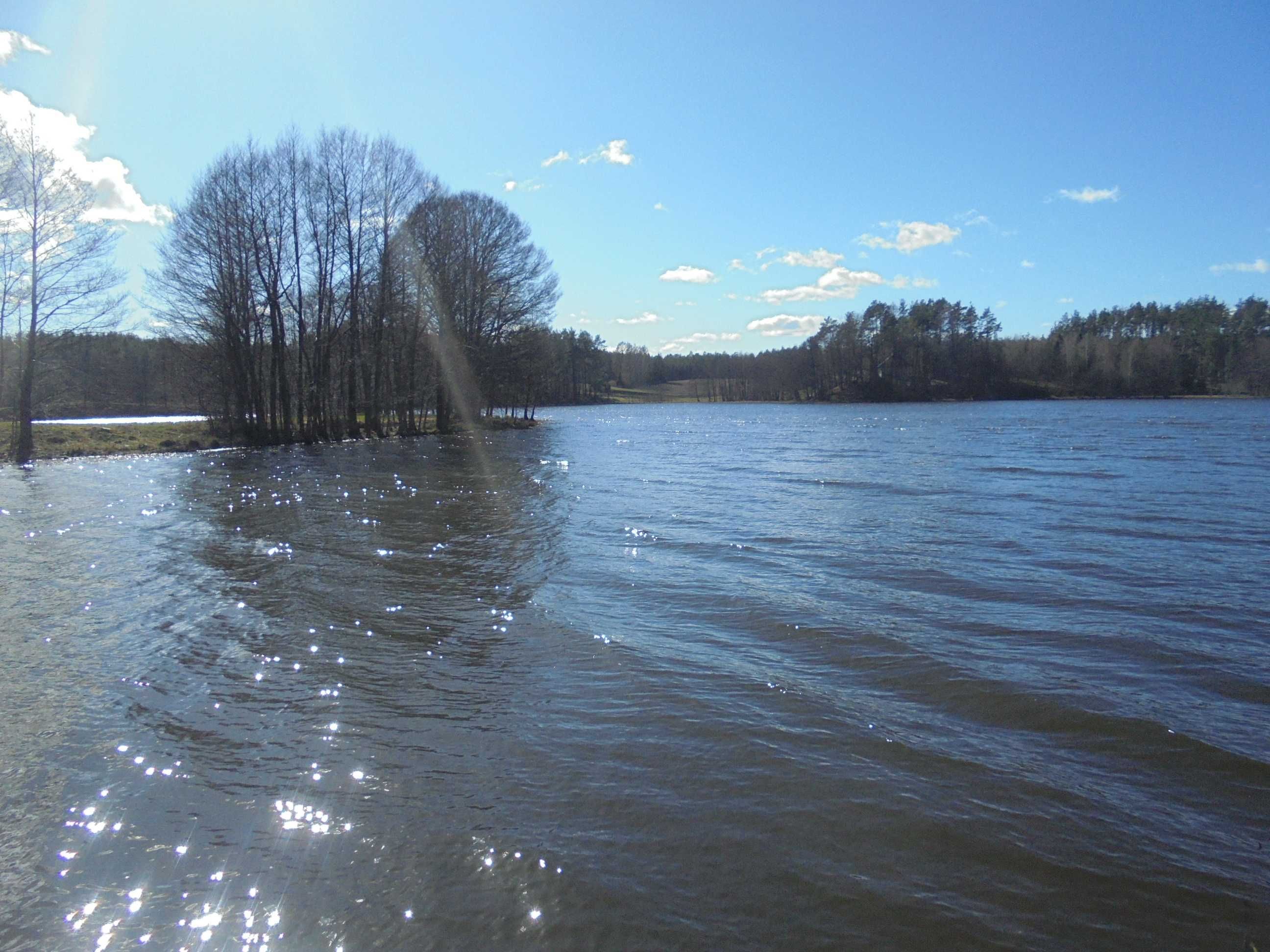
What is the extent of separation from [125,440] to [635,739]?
3427 cm

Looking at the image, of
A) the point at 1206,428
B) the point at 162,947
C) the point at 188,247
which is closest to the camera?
the point at 162,947

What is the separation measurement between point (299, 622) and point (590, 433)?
41.8 meters

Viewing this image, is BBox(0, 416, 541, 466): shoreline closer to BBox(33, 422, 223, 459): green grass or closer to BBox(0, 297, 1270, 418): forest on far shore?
BBox(33, 422, 223, 459): green grass

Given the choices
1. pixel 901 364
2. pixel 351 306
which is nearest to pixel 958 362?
pixel 901 364

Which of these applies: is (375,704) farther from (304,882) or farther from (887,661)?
(887,661)

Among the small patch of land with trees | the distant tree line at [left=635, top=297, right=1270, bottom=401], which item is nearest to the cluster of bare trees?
the small patch of land with trees

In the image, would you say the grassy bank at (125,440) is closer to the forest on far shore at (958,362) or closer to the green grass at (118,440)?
the green grass at (118,440)

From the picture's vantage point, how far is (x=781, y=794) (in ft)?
14.5

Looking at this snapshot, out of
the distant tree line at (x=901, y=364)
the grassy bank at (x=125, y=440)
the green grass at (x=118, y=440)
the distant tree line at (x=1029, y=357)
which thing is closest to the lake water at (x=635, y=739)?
the green grass at (x=118, y=440)

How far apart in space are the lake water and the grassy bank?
1883 centimetres

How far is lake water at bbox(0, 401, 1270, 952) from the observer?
3441 millimetres

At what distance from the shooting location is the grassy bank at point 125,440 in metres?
28.1

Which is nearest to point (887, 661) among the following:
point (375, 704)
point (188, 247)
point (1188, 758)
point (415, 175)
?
point (1188, 758)

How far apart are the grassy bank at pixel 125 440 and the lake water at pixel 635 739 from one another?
18.8m
